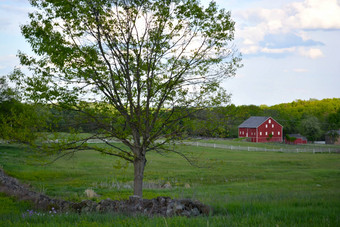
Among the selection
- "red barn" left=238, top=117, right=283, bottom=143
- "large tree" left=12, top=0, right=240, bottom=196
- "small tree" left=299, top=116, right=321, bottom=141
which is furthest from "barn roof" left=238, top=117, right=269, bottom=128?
"large tree" left=12, top=0, right=240, bottom=196

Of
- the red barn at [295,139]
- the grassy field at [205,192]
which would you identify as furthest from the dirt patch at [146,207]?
the red barn at [295,139]

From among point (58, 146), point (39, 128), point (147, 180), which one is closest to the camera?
point (58, 146)

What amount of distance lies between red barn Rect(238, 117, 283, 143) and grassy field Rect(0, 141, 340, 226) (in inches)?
1966

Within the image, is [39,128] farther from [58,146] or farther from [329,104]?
[329,104]

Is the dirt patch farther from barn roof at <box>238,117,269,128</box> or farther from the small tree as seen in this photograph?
the small tree

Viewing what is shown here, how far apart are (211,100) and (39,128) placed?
7.13 m

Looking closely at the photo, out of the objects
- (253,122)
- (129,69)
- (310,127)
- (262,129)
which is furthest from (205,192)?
(310,127)

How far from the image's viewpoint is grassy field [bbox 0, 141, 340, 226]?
26.4ft

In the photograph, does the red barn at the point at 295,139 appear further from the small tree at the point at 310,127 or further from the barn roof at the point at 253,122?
the barn roof at the point at 253,122

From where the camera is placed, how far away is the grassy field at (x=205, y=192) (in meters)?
8.04

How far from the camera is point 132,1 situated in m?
15.0

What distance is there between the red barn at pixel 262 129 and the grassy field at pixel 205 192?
1966 inches

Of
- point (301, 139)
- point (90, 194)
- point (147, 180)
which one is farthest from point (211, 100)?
point (301, 139)

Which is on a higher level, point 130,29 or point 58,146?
point 130,29
